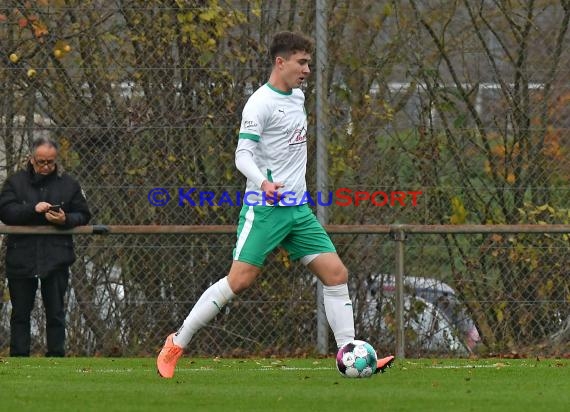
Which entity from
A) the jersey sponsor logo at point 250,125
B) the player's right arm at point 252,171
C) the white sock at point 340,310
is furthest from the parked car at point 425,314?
the jersey sponsor logo at point 250,125

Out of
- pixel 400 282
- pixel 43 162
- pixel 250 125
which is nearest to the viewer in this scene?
pixel 250 125

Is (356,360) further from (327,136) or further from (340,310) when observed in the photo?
(327,136)

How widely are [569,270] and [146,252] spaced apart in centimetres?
358

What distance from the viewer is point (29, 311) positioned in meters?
11.2

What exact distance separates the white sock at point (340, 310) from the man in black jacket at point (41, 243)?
3278mm

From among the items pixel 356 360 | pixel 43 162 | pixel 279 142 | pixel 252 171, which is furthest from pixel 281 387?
pixel 43 162

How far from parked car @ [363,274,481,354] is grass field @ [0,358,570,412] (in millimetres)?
1591

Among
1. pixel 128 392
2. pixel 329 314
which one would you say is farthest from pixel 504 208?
pixel 128 392

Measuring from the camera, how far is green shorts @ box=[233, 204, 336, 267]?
27.3 feet

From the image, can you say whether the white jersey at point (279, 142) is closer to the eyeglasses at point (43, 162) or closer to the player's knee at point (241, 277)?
the player's knee at point (241, 277)

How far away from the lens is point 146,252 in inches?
468

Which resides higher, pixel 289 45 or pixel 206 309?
pixel 289 45

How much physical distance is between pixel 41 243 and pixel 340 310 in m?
3.55

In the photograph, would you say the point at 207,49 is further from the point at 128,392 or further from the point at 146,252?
the point at 128,392
